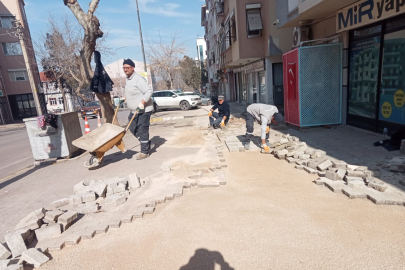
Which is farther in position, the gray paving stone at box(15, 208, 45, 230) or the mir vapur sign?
the mir vapur sign

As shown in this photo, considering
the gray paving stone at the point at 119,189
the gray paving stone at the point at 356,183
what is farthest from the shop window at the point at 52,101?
the gray paving stone at the point at 356,183

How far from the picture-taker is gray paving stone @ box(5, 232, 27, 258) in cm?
276

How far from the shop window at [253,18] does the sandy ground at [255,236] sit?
9.67 metres

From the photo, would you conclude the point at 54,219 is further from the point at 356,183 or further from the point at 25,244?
the point at 356,183

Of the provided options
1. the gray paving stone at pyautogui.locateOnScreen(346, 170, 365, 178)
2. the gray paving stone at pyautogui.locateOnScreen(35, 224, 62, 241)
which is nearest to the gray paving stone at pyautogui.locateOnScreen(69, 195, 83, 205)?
the gray paving stone at pyautogui.locateOnScreen(35, 224, 62, 241)

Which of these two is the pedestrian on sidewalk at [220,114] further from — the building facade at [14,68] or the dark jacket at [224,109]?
the building facade at [14,68]

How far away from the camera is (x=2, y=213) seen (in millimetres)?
3859

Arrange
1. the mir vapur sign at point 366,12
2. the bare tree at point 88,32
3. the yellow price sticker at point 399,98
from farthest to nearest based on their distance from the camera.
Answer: the bare tree at point 88,32
the yellow price sticker at point 399,98
the mir vapur sign at point 366,12

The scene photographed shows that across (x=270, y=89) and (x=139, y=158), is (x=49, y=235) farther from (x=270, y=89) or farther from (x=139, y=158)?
(x=270, y=89)

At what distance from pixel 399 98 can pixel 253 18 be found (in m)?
7.74

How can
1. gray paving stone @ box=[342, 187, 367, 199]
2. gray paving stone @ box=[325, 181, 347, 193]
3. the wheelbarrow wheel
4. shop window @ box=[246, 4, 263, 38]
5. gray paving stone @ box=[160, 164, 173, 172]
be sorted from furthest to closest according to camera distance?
shop window @ box=[246, 4, 263, 38] → the wheelbarrow wheel → gray paving stone @ box=[160, 164, 173, 172] → gray paving stone @ box=[325, 181, 347, 193] → gray paving stone @ box=[342, 187, 367, 199]

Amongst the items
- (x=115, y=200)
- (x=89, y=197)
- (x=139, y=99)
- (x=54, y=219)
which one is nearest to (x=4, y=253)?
(x=54, y=219)

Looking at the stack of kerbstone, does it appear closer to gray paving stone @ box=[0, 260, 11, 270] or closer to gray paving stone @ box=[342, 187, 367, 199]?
gray paving stone @ box=[0, 260, 11, 270]

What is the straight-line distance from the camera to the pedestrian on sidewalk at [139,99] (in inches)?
233
